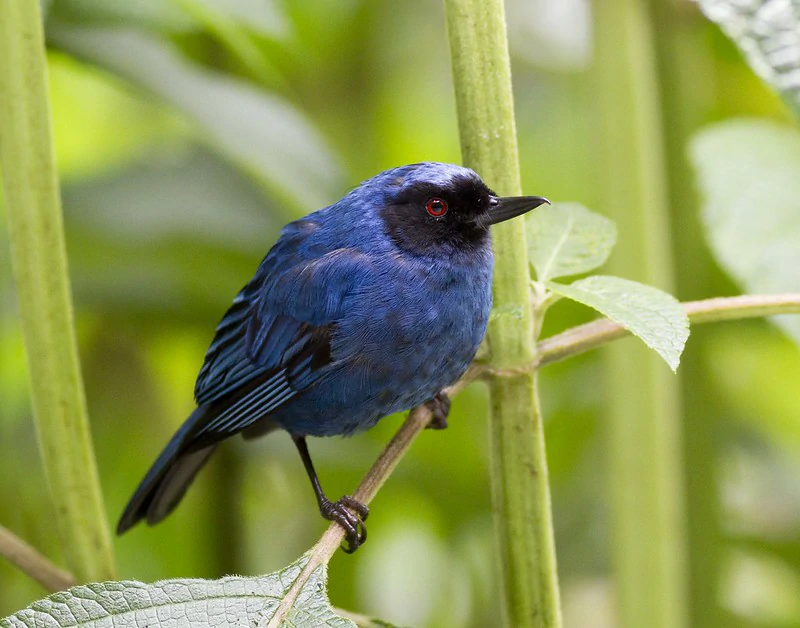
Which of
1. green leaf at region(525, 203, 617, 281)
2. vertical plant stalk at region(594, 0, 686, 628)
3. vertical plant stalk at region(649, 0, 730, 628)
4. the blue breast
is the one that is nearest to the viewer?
green leaf at region(525, 203, 617, 281)

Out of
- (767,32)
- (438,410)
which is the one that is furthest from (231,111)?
(767,32)

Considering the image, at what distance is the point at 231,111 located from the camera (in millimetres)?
2275

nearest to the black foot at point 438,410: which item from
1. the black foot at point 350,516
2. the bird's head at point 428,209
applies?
the black foot at point 350,516

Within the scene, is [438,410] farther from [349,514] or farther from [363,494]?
[363,494]

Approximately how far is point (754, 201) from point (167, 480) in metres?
1.39

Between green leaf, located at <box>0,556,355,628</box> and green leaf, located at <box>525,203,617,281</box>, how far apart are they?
0.60 meters

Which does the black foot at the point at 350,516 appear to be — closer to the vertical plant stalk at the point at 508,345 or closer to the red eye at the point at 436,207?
the vertical plant stalk at the point at 508,345

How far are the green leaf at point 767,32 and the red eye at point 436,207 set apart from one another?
0.79 m

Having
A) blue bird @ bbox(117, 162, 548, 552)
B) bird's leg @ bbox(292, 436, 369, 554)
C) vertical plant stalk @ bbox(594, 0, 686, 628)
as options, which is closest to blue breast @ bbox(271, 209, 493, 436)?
blue bird @ bbox(117, 162, 548, 552)

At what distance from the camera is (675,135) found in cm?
246

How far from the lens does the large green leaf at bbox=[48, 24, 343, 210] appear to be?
2182 mm

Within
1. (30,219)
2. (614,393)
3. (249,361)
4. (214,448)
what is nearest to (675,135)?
(614,393)

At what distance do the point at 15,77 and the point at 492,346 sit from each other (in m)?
0.79

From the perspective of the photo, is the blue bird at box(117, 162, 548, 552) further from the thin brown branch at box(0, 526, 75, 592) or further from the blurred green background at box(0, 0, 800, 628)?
the thin brown branch at box(0, 526, 75, 592)
